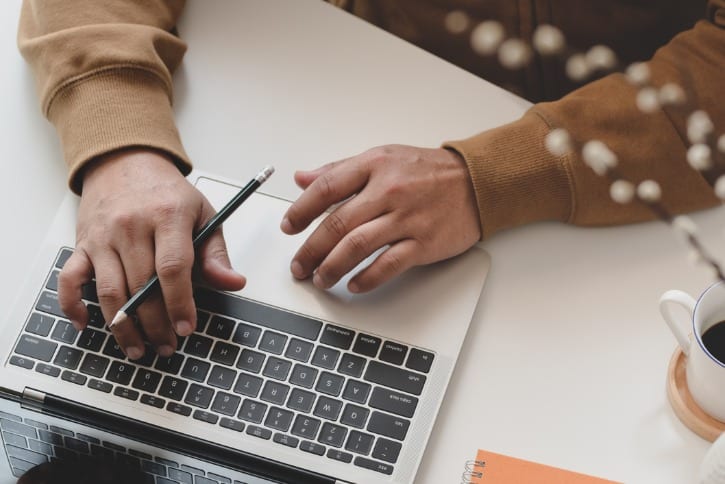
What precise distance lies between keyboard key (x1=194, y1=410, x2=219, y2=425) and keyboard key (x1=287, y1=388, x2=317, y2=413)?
0.06 m

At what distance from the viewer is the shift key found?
28.7 inches

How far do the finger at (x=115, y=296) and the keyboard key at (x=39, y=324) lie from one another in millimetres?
48

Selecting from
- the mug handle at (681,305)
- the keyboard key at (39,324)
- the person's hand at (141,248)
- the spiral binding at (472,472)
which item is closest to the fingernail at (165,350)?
the person's hand at (141,248)

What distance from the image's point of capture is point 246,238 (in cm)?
80

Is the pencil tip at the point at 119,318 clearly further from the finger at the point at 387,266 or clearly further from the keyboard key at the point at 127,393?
the finger at the point at 387,266

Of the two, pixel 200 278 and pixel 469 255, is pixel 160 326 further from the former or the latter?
pixel 469 255

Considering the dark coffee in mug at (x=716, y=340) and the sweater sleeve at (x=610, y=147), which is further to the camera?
the sweater sleeve at (x=610, y=147)

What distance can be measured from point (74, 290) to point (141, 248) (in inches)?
2.6

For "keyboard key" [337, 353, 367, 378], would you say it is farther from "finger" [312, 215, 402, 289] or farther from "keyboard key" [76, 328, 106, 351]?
"keyboard key" [76, 328, 106, 351]

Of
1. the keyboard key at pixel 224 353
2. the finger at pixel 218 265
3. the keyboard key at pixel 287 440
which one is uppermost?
the finger at pixel 218 265

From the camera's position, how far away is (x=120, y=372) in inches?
29.1

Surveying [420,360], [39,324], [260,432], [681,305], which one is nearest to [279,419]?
[260,432]

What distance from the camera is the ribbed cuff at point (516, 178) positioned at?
80 centimetres

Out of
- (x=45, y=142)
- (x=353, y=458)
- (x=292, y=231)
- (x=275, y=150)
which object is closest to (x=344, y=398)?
(x=353, y=458)
